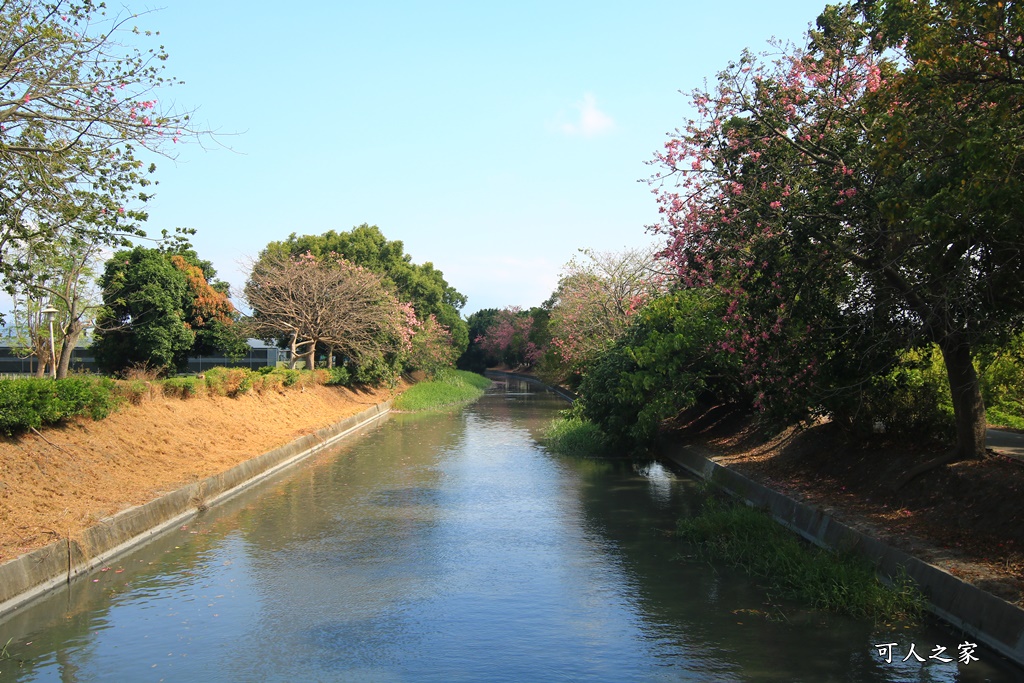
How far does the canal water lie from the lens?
630cm

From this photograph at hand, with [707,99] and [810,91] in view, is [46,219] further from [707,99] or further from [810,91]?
[810,91]

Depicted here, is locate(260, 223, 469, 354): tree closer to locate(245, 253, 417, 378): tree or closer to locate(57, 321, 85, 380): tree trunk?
locate(245, 253, 417, 378): tree

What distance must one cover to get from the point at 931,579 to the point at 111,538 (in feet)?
29.5

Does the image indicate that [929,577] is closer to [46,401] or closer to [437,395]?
[46,401]

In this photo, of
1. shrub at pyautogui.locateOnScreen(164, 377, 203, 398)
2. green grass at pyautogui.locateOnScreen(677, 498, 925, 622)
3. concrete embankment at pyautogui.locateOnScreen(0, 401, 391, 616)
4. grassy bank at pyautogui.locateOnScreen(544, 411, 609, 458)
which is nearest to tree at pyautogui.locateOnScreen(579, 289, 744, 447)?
grassy bank at pyautogui.locateOnScreen(544, 411, 609, 458)

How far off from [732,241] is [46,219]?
9.46 metres

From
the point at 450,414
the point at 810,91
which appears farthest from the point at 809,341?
the point at 450,414

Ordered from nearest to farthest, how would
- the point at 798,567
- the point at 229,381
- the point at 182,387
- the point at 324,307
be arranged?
the point at 798,567 < the point at 182,387 < the point at 229,381 < the point at 324,307

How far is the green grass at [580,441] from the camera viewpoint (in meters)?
21.6

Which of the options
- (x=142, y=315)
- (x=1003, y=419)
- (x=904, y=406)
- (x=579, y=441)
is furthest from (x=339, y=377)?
(x=904, y=406)

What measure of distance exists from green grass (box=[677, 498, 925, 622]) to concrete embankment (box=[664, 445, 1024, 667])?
0.17 meters

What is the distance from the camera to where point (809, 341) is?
503 inches

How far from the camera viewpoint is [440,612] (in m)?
7.66

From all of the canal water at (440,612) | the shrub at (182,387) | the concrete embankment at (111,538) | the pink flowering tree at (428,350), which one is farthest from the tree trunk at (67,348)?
the canal water at (440,612)
